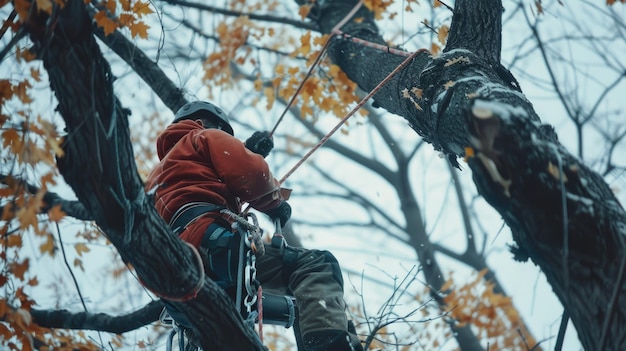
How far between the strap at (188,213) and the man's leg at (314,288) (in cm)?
41

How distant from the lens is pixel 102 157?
2211 millimetres

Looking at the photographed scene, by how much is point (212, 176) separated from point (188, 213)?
29 centimetres

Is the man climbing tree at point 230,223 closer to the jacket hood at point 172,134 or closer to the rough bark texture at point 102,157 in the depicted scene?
the jacket hood at point 172,134

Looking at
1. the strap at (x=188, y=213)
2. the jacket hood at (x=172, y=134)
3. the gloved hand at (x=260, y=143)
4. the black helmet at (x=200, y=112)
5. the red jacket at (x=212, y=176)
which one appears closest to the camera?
the strap at (x=188, y=213)

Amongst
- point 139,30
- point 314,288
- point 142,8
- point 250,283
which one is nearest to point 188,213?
point 250,283

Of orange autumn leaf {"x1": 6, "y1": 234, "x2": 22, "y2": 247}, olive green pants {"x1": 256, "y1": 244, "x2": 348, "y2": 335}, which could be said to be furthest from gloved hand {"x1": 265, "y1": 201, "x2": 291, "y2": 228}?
orange autumn leaf {"x1": 6, "y1": 234, "x2": 22, "y2": 247}

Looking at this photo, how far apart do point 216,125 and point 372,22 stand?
1.77 metres

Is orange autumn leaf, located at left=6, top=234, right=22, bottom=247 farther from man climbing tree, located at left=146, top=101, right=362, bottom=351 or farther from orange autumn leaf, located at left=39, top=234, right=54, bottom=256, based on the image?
man climbing tree, located at left=146, top=101, right=362, bottom=351

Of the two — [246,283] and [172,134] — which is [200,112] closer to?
[172,134]

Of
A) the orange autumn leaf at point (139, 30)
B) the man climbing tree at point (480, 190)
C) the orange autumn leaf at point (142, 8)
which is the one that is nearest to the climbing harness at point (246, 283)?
the man climbing tree at point (480, 190)

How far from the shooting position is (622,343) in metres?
1.98

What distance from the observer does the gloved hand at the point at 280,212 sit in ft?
Result: 12.1

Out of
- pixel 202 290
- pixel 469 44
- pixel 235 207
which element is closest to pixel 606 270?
pixel 202 290

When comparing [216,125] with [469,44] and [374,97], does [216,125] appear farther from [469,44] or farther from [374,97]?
[469,44]
